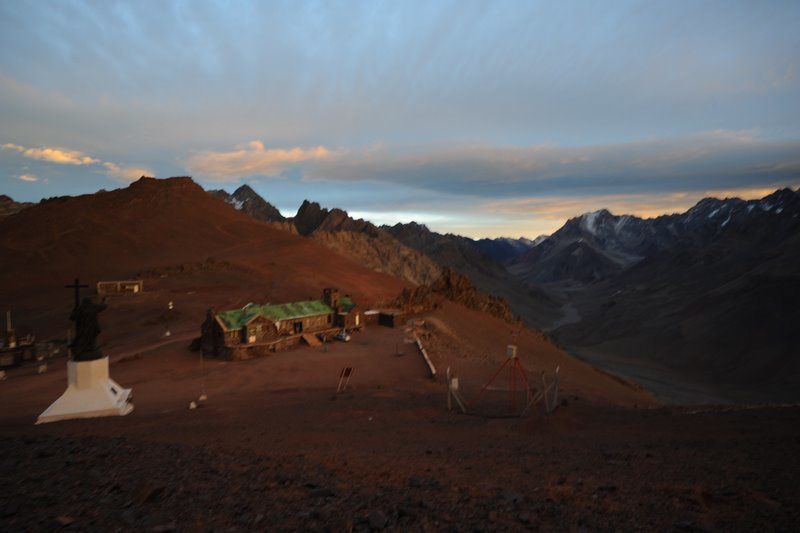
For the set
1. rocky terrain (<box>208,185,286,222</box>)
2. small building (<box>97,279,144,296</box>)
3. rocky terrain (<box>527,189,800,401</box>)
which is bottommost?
rocky terrain (<box>527,189,800,401</box>)

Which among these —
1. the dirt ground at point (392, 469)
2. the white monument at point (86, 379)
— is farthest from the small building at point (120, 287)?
the white monument at point (86, 379)

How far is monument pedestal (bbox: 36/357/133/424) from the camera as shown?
13680 millimetres

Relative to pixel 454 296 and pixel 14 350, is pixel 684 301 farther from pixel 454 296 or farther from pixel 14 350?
pixel 14 350

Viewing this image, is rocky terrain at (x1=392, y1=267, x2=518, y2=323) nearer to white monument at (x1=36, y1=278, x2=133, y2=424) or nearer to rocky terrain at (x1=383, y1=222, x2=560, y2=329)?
white monument at (x1=36, y1=278, x2=133, y2=424)

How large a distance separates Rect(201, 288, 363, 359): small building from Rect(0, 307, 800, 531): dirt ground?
9978 millimetres

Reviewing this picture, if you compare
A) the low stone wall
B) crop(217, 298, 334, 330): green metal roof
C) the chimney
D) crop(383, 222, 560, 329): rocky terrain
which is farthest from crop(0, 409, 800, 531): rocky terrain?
crop(383, 222, 560, 329): rocky terrain

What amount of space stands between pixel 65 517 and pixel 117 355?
25.3m

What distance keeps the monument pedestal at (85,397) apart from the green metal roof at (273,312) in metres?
12.9

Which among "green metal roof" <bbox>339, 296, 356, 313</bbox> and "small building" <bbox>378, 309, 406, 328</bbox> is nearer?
"green metal roof" <bbox>339, 296, 356, 313</bbox>

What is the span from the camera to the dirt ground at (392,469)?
227 inches

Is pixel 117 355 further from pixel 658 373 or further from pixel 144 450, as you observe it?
pixel 658 373

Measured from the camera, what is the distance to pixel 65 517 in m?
5.30

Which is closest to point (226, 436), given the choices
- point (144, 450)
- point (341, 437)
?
point (341, 437)

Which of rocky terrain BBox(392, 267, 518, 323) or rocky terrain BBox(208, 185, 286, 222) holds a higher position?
rocky terrain BBox(208, 185, 286, 222)
